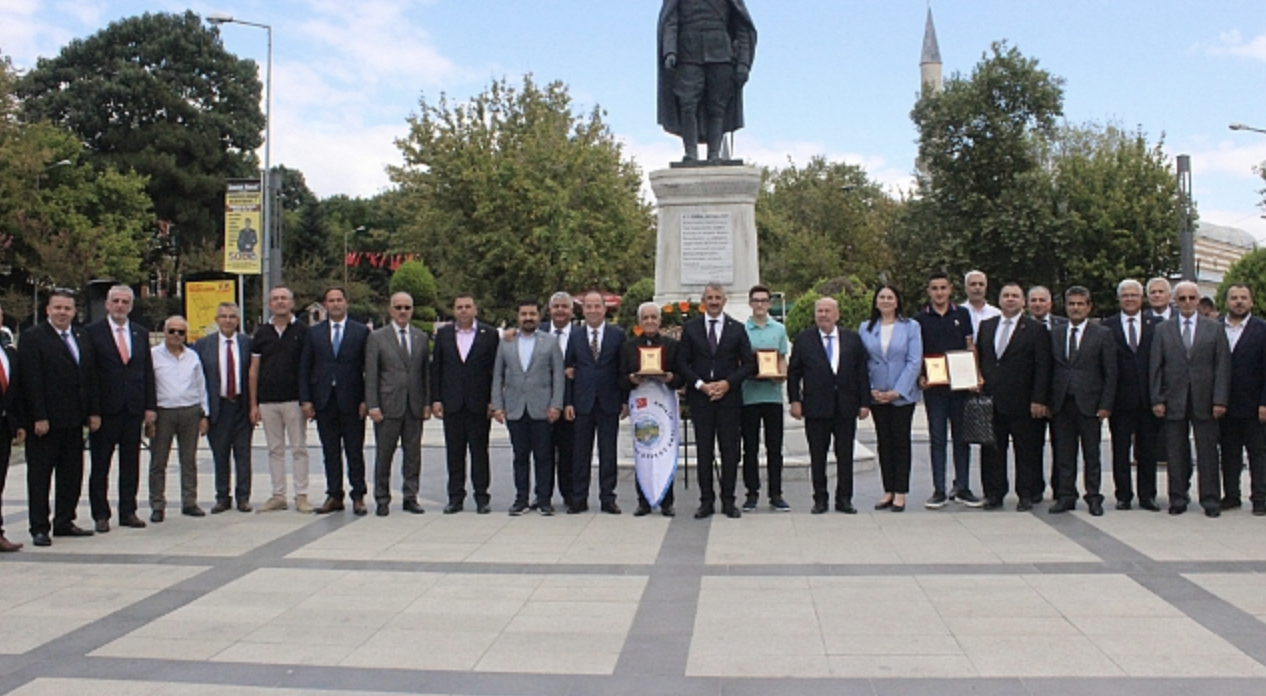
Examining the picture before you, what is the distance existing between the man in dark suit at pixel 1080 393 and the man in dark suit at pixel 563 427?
13.4 ft

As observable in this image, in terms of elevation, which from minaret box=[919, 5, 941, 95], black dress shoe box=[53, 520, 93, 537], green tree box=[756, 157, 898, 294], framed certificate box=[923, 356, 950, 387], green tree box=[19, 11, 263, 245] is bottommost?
black dress shoe box=[53, 520, 93, 537]

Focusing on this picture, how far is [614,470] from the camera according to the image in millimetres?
9453

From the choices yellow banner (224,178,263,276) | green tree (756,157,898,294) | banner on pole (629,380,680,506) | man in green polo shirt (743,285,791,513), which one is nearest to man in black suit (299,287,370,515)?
banner on pole (629,380,680,506)

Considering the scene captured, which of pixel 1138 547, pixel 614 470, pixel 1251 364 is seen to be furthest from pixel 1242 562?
pixel 614 470

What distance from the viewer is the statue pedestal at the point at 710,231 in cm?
1267

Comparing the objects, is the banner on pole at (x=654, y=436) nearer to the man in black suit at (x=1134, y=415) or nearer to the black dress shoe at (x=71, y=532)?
the man in black suit at (x=1134, y=415)

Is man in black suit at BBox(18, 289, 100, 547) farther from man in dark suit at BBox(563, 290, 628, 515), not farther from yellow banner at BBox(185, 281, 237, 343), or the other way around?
yellow banner at BBox(185, 281, 237, 343)

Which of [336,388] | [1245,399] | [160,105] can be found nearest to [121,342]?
[336,388]

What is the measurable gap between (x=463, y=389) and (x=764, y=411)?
2612 mm

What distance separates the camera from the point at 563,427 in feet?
31.2

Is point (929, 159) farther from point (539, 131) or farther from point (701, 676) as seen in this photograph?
point (701, 676)

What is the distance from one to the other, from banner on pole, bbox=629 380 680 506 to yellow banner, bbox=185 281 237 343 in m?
14.1

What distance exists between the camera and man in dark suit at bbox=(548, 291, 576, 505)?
939 centimetres

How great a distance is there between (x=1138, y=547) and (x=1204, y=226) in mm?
80281
